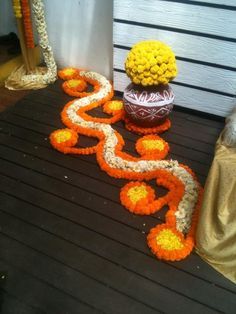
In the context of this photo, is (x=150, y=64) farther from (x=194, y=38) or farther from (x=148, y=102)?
(x=194, y=38)

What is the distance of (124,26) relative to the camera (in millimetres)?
2371

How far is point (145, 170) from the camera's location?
198cm

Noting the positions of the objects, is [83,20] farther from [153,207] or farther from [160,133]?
[153,207]

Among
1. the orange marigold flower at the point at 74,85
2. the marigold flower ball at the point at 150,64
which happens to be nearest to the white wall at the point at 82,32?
the orange marigold flower at the point at 74,85

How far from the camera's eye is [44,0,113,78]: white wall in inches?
103

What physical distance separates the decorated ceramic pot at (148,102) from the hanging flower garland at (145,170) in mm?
118

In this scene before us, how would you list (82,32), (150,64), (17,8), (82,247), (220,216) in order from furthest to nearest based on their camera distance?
(82,32) → (17,8) → (150,64) → (82,247) → (220,216)

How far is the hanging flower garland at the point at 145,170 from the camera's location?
162 centimetres

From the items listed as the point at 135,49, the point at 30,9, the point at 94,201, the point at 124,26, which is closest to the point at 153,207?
the point at 94,201

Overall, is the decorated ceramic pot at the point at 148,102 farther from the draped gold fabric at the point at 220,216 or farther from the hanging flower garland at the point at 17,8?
the hanging flower garland at the point at 17,8

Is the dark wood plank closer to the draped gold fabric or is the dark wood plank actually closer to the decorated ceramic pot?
the draped gold fabric

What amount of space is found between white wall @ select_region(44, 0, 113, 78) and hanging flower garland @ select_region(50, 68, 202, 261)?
44 cm

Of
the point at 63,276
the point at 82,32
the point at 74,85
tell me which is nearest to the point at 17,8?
the point at 82,32

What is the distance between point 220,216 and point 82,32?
6.79 feet
